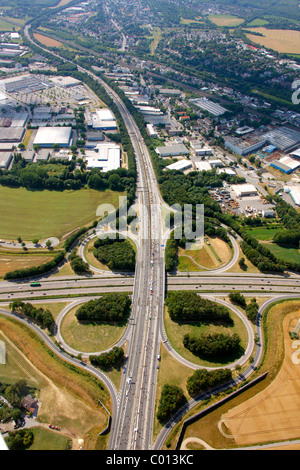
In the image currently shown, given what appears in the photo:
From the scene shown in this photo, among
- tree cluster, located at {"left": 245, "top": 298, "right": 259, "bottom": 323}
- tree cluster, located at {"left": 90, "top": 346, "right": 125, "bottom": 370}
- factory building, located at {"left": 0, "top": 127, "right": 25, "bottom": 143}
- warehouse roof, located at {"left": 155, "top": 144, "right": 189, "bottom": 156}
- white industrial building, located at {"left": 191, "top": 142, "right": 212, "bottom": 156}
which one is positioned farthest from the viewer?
white industrial building, located at {"left": 191, "top": 142, "right": 212, "bottom": 156}

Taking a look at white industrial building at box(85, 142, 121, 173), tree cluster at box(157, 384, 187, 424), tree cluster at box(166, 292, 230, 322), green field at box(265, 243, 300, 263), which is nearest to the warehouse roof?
white industrial building at box(85, 142, 121, 173)

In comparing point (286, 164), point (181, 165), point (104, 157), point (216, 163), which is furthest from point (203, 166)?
point (104, 157)

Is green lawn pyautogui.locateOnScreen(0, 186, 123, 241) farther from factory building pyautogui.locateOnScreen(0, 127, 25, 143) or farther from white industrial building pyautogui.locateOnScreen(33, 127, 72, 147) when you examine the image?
factory building pyautogui.locateOnScreen(0, 127, 25, 143)

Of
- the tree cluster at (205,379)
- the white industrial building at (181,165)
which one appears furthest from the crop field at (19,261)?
the white industrial building at (181,165)

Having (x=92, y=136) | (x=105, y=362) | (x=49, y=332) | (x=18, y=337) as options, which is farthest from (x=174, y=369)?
(x=92, y=136)

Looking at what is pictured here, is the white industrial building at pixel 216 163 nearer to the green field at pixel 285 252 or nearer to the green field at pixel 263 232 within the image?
the green field at pixel 263 232

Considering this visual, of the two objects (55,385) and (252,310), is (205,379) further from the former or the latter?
(55,385)
